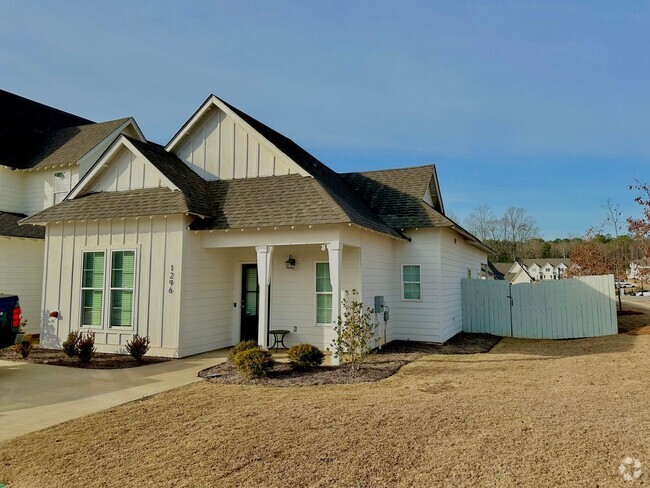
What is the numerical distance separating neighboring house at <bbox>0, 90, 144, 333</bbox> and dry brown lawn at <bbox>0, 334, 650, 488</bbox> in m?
10.6

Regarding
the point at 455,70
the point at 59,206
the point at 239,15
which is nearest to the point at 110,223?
the point at 59,206

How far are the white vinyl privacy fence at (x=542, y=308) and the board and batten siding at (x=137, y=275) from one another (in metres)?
10.5

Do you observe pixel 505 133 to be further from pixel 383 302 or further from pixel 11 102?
pixel 11 102

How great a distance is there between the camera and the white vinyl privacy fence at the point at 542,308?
46.6 feet

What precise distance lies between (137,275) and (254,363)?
4834 millimetres

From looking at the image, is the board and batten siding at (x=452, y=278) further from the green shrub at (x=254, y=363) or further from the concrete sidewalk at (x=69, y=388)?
the concrete sidewalk at (x=69, y=388)

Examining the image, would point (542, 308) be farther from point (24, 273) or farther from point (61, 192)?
point (61, 192)

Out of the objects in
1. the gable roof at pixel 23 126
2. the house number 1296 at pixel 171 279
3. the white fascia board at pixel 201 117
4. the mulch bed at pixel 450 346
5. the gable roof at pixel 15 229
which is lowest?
the mulch bed at pixel 450 346

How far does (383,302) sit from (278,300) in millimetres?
2990

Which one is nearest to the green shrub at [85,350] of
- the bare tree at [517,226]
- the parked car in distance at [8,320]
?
the parked car in distance at [8,320]

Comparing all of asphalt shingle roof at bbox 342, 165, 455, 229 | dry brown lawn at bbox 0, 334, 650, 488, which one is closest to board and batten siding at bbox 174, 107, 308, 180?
asphalt shingle roof at bbox 342, 165, 455, 229

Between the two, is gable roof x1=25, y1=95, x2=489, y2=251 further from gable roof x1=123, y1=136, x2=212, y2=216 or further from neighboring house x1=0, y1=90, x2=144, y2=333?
neighboring house x1=0, y1=90, x2=144, y2=333

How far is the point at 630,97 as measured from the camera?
44.8 ft

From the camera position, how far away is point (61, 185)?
16.2 metres
